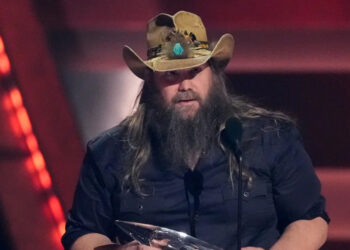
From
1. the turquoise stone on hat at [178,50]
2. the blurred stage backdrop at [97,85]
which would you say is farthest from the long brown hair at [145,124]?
the blurred stage backdrop at [97,85]

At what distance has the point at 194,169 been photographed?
2383 millimetres

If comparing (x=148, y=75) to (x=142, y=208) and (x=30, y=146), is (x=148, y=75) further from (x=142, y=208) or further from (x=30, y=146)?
(x=30, y=146)

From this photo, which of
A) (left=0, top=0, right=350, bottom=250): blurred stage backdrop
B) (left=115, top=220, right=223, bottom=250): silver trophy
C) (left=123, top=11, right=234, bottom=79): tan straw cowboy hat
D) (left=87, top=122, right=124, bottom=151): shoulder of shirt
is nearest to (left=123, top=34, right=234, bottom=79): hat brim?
(left=123, top=11, right=234, bottom=79): tan straw cowboy hat

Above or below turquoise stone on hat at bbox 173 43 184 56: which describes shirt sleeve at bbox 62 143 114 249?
below

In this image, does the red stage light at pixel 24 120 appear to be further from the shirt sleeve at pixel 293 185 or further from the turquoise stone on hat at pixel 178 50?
the shirt sleeve at pixel 293 185

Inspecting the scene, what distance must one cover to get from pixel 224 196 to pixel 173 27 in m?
0.50

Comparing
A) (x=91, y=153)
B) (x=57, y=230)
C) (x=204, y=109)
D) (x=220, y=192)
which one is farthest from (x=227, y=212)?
(x=57, y=230)

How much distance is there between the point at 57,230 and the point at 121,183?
1.80 ft

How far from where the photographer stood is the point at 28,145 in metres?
2.85

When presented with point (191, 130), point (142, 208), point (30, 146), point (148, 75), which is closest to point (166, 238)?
point (142, 208)

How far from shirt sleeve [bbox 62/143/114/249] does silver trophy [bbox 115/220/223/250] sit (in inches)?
13.2

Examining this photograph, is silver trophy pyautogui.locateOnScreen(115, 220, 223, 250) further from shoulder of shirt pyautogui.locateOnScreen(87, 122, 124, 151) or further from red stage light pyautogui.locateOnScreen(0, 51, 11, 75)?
red stage light pyautogui.locateOnScreen(0, 51, 11, 75)

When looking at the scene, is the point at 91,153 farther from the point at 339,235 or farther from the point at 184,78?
→ the point at 339,235

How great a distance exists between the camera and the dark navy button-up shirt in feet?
7.57
